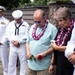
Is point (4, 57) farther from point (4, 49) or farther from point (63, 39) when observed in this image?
point (63, 39)

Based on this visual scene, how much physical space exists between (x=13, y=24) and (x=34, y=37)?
77.9 inches

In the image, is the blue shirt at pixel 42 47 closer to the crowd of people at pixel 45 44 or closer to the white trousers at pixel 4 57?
the crowd of people at pixel 45 44

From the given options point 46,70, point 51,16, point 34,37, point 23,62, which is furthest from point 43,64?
point 51,16

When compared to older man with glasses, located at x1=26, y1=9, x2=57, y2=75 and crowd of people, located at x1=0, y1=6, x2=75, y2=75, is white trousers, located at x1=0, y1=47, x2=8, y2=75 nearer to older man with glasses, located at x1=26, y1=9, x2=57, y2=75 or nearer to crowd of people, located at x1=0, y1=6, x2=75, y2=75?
crowd of people, located at x1=0, y1=6, x2=75, y2=75

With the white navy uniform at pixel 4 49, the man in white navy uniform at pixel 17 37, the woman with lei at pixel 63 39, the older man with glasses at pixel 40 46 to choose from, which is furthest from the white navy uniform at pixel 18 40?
the woman with lei at pixel 63 39

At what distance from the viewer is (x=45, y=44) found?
Answer: 515 centimetres

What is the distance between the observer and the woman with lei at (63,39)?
4.31m

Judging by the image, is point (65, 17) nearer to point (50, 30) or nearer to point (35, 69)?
point (50, 30)

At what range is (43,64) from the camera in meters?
5.12

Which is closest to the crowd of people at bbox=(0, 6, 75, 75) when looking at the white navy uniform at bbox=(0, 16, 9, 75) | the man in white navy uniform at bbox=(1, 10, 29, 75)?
the man in white navy uniform at bbox=(1, 10, 29, 75)

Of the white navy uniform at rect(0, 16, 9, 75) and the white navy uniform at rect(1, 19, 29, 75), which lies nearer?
the white navy uniform at rect(1, 19, 29, 75)

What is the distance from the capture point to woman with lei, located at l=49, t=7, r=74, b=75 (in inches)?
170

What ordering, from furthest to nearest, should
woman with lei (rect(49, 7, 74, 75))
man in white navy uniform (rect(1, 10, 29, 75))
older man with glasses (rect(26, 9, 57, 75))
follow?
man in white navy uniform (rect(1, 10, 29, 75))
older man with glasses (rect(26, 9, 57, 75))
woman with lei (rect(49, 7, 74, 75))

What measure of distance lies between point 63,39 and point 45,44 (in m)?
0.77
